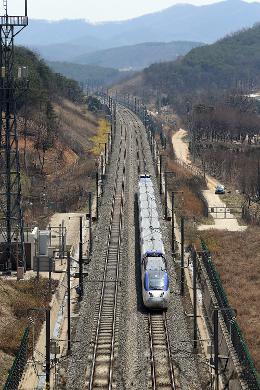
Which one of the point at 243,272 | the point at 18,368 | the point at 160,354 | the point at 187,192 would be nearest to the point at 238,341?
the point at 160,354

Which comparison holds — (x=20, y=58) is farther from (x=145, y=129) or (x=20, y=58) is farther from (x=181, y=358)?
(x=181, y=358)

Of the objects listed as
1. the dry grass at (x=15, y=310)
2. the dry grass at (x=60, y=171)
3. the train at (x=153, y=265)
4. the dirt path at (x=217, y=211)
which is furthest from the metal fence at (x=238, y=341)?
the dry grass at (x=60, y=171)

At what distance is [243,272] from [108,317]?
1151 cm

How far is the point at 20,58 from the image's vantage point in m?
99.5

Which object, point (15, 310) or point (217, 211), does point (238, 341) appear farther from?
point (217, 211)

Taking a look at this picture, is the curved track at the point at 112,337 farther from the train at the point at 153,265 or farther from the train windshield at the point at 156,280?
the train windshield at the point at 156,280

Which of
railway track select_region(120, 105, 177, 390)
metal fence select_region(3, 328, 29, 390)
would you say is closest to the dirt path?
railway track select_region(120, 105, 177, 390)

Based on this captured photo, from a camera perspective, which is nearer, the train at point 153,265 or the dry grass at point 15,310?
the dry grass at point 15,310

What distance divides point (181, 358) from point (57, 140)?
193 ft

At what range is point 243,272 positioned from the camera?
41.3m

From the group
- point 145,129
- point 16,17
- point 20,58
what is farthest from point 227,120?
point 16,17

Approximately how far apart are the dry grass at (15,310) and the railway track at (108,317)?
297cm

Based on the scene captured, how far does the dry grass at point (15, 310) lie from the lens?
29000 mm

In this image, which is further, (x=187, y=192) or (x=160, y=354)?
(x=187, y=192)
